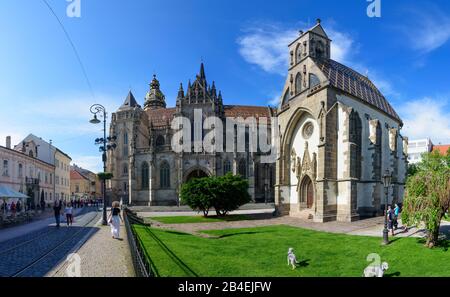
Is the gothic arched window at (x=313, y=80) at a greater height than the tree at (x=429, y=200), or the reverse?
the gothic arched window at (x=313, y=80)

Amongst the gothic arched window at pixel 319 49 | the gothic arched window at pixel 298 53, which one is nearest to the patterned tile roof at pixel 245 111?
the gothic arched window at pixel 298 53

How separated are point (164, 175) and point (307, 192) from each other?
2963cm

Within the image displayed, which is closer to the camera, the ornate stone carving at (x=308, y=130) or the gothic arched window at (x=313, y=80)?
the gothic arched window at (x=313, y=80)

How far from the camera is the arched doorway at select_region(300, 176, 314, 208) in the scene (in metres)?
27.8

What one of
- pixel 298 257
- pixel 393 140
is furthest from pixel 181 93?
pixel 298 257

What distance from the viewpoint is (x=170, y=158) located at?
5172 cm

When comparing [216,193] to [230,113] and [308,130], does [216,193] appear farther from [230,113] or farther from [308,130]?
[230,113]

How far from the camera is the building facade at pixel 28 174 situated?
3269cm

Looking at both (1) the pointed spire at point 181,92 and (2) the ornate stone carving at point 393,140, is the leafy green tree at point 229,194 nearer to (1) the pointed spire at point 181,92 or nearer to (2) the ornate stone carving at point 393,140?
(2) the ornate stone carving at point 393,140

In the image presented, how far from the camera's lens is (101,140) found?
21172mm

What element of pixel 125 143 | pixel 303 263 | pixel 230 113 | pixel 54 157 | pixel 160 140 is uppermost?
pixel 230 113

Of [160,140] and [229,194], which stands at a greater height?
[160,140]

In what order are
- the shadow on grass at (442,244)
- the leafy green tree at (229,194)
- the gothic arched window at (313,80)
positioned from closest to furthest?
1. the shadow on grass at (442,244)
2. the gothic arched window at (313,80)
3. the leafy green tree at (229,194)
